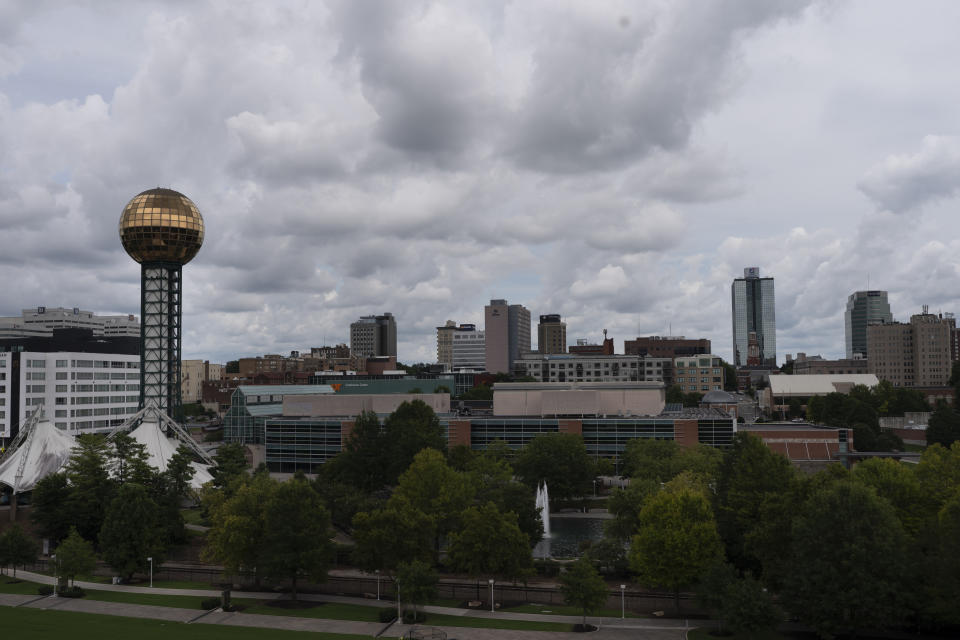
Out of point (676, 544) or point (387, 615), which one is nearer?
point (676, 544)

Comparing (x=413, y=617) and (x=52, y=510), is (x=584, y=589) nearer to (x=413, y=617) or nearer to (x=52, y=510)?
(x=413, y=617)

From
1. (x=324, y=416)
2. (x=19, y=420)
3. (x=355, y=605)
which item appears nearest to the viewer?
(x=355, y=605)

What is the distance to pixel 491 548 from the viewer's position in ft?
160

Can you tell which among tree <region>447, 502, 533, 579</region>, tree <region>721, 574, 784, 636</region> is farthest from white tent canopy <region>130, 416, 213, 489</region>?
tree <region>721, 574, 784, 636</region>

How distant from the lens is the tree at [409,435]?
76.6 meters

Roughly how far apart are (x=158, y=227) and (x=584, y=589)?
8458 cm

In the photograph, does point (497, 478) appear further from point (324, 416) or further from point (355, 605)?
point (324, 416)

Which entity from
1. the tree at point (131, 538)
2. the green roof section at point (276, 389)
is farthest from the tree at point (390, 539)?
the green roof section at point (276, 389)

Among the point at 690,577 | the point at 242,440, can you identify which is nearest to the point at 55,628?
the point at 690,577

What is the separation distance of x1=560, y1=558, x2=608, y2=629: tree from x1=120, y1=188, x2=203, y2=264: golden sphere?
8231 cm

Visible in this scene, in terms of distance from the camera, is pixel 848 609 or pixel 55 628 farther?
pixel 55 628

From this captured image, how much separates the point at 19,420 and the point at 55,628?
8831cm

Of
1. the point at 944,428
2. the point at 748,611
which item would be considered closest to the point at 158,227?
the point at 748,611

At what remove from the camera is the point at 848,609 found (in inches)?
1515
